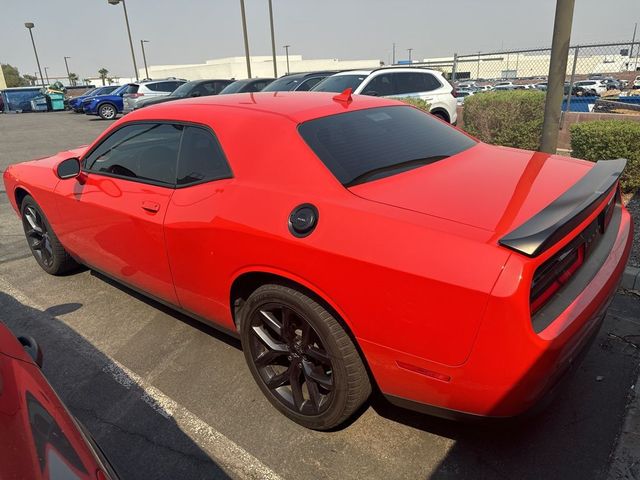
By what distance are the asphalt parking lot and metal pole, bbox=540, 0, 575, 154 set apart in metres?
1.81

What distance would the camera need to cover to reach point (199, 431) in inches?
97.4

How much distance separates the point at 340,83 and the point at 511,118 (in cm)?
397

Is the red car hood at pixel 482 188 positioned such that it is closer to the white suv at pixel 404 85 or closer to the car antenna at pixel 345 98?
the car antenna at pixel 345 98

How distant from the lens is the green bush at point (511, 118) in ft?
23.2

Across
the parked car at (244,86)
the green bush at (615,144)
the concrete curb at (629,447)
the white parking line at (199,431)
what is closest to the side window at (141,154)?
the white parking line at (199,431)

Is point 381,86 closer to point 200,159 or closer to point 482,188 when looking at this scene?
point 200,159

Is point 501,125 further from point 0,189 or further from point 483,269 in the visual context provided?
point 0,189

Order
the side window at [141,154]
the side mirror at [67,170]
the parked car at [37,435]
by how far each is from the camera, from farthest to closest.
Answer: the side mirror at [67,170] < the side window at [141,154] < the parked car at [37,435]

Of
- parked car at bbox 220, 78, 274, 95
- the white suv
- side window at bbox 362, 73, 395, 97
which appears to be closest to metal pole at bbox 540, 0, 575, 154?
the white suv

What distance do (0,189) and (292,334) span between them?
8.05 metres

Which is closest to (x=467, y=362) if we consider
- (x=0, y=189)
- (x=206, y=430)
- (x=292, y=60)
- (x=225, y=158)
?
(x=206, y=430)

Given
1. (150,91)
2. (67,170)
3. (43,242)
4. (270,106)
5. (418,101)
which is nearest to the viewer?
(270,106)

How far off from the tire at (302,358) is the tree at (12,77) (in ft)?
344

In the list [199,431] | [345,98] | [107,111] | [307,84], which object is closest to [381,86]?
[307,84]
